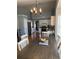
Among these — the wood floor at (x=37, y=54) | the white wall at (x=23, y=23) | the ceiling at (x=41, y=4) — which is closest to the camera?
the wood floor at (x=37, y=54)

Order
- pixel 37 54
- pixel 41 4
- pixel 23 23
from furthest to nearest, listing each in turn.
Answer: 1. pixel 41 4
2. pixel 23 23
3. pixel 37 54

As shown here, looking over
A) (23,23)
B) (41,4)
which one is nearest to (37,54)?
(23,23)

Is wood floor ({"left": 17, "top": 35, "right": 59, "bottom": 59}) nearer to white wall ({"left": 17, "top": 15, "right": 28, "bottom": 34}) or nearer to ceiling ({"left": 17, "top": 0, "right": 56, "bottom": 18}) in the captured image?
white wall ({"left": 17, "top": 15, "right": 28, "bottom": 34})

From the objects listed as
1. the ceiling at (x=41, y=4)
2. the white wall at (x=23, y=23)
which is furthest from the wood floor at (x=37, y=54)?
the ceiling at (x=41, y=4)

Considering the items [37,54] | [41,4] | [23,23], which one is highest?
[41,4]

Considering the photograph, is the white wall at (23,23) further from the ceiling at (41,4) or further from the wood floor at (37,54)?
the wood floor at (37,54)

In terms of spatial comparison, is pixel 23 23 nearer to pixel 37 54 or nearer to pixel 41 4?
pixel 37 54

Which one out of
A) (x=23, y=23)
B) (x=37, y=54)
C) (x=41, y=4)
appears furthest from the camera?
(x=41, y=4)

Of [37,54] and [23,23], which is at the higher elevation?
[23,23]
